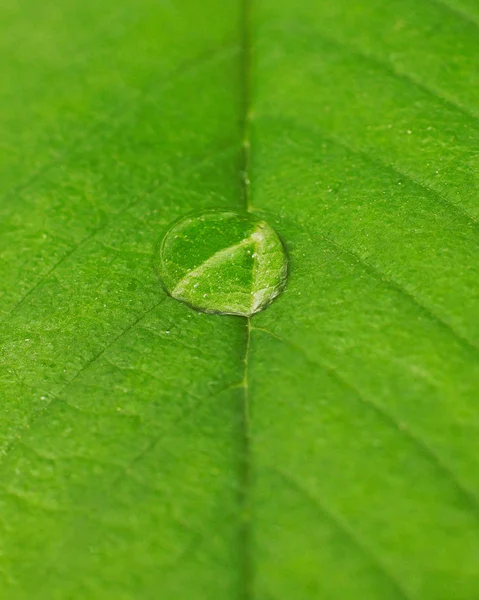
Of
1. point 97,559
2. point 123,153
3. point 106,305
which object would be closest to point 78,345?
point 106,305

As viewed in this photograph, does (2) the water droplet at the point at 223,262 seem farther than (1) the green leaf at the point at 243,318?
Yes

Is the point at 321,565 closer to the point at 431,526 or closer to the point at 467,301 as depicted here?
the point at 431,526

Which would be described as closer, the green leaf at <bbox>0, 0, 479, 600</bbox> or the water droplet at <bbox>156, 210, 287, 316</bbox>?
the green leaf at <bbox>0, 0, 479, 600</bbox>

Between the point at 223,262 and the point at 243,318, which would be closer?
the point at 243,318

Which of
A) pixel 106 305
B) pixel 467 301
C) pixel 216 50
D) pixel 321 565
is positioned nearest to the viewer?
pixel 321 565
